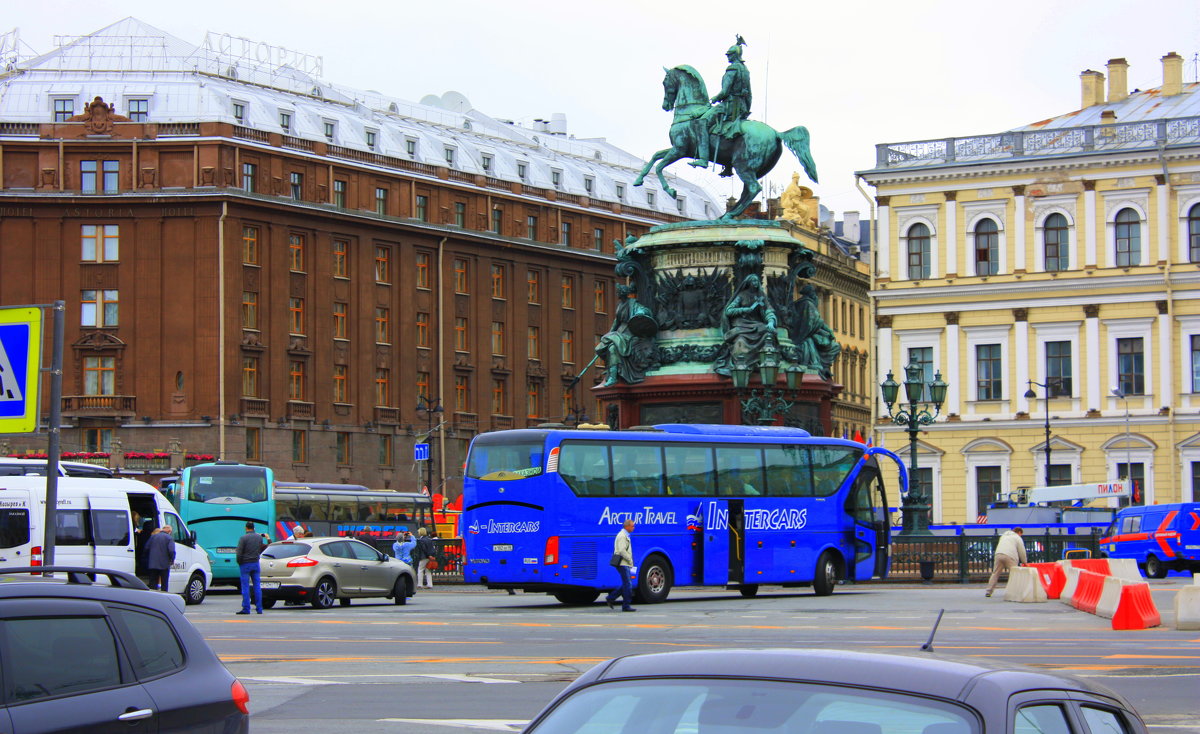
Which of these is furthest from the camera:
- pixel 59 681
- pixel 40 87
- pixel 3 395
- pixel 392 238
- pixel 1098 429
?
pixel 392 238

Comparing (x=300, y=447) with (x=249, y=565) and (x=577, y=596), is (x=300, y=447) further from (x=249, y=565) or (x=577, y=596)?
(x=249, y=565)

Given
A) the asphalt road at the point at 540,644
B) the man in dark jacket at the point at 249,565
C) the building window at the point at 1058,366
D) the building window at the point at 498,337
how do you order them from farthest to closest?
1. the building window at the point at 498,337
2. the building window at the point at 1058,366
3. the man in dark jacket at the point at 249,565
4. the asphalt road at the point at 540,644

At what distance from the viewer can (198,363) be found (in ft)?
271

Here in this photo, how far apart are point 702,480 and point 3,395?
15.6 m

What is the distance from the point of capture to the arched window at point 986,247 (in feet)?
251

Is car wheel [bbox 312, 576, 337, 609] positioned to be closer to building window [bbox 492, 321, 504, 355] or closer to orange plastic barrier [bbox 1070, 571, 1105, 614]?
orange plastic barrier [bbox 1070, 571, 1105, 614]

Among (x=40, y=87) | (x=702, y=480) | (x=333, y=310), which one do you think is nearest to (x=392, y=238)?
(x=333, y=310)

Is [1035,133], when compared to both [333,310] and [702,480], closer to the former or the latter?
[333,310]

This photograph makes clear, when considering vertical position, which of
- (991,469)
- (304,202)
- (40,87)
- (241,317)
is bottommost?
(991,469)

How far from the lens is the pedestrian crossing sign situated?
23.0m

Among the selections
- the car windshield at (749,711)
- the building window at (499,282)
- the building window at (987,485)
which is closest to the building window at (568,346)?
the building window at (499,282)

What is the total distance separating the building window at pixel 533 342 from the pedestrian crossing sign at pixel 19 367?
76.5m

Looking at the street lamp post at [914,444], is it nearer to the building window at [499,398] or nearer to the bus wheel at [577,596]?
the bus wheel at [577,596]

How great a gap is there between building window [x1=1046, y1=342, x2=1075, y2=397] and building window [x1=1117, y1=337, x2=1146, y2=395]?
2.05m
